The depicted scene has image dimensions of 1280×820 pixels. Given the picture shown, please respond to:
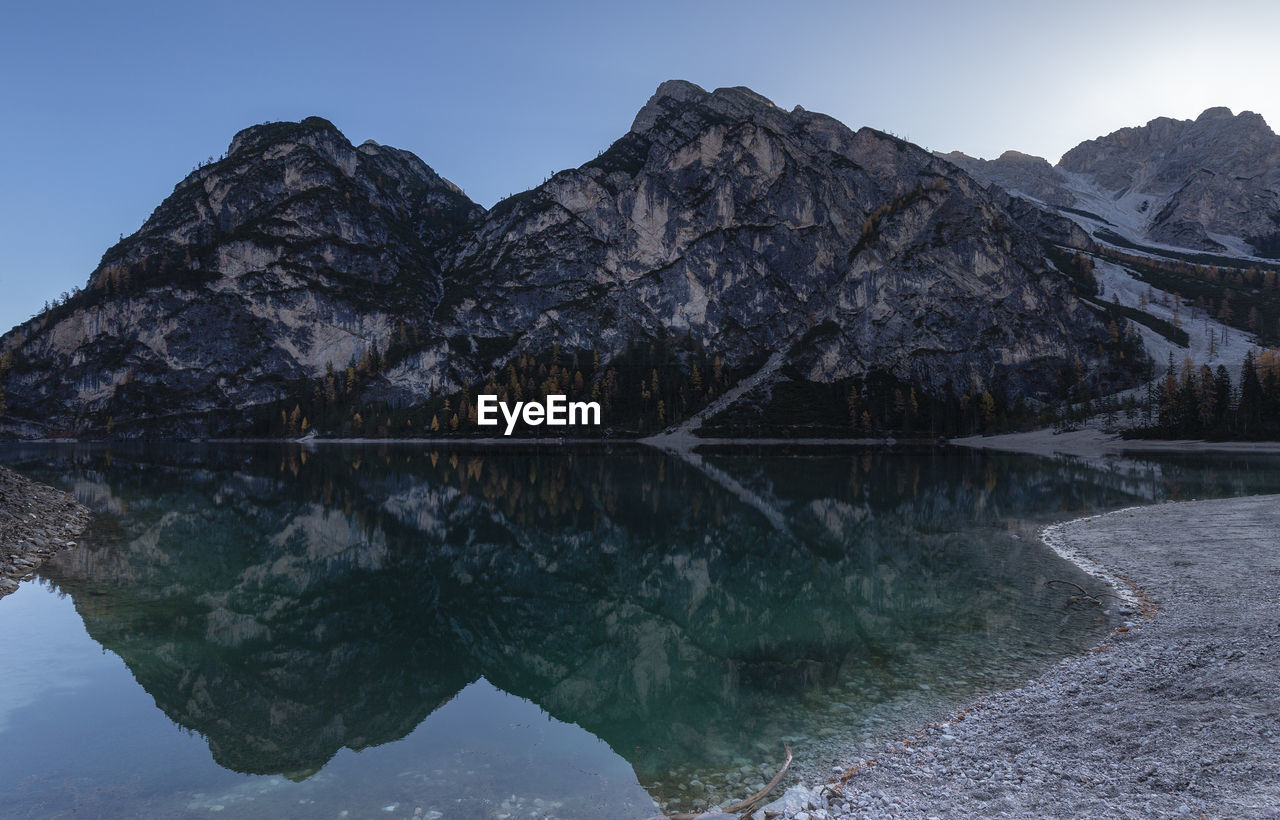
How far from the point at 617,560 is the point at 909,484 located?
176 feet

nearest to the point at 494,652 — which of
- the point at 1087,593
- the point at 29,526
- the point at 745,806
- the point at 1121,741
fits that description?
the point at 745,806

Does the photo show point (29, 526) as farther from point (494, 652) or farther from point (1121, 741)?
point (1121, 741)

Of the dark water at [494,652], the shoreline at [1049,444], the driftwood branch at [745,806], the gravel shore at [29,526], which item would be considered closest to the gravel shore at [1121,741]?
the driftwood branch at [745,806]

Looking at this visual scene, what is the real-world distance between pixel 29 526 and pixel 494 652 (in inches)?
1497

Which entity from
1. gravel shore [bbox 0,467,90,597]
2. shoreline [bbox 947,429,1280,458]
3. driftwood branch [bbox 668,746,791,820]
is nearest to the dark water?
driftwood branch [bbox 668,746,791,820]

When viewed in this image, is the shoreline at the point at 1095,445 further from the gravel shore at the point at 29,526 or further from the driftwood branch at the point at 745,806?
the gravel shore at the point at 29,526

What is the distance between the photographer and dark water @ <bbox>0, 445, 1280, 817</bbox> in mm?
14633

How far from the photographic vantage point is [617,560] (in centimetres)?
3906

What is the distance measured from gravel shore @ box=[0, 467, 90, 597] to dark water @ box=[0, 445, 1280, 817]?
5.01 feet

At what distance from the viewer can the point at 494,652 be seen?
80.0 ft

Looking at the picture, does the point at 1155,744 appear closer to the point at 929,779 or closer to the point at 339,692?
the point at 929,779

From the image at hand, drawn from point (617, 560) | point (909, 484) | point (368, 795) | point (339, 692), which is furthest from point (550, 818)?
point (909, 484)

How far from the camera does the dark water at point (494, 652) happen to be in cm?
1463

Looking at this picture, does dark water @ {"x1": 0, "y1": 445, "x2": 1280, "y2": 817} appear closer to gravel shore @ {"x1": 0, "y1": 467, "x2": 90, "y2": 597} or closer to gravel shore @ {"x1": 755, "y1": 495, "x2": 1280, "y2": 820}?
gravel shore @ {"x1": 0, "y1": 467, "x2": 90, "y2": 597}
